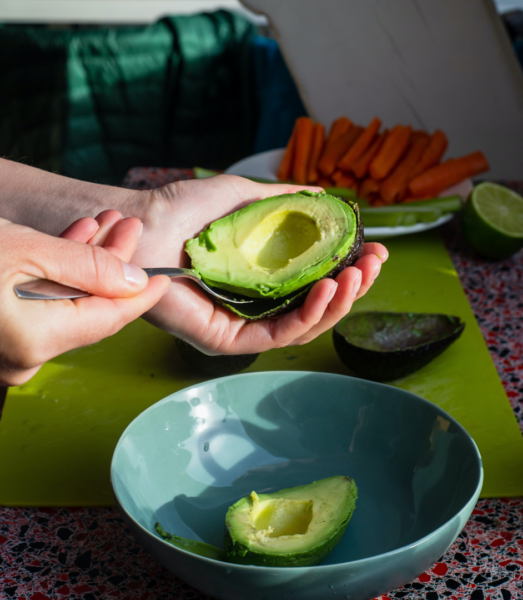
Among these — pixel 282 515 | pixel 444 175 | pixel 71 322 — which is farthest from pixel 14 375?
pixel 444 175

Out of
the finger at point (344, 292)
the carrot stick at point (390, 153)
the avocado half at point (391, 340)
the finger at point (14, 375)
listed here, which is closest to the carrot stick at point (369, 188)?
the carrot stick at point (390, 153)

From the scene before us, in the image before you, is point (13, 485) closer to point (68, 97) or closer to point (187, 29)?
point (68, 97)

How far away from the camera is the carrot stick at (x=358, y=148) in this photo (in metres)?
2.03

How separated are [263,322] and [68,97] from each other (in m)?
2.51

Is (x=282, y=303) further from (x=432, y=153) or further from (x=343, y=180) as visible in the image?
(x=432, y=153)

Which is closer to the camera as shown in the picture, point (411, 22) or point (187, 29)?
point (411, 22)

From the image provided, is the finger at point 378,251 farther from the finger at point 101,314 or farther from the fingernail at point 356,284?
the finger at point 101,314

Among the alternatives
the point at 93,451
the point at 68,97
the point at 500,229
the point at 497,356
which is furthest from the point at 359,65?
the point at 93,451

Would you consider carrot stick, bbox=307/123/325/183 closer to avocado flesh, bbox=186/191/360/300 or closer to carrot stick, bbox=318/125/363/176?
carrot stick, bbox=318/125/363/176

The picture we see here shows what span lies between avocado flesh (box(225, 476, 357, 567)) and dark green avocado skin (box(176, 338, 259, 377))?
35 centimetres

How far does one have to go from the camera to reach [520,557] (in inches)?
30.9

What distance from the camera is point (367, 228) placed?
1624 millimetres

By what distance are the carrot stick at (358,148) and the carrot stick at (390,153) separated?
0.06 metres

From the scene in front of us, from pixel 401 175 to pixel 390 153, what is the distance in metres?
0.12
